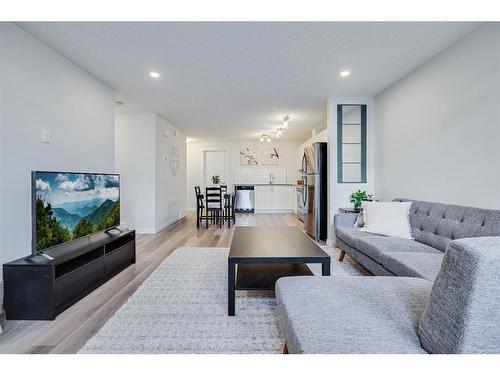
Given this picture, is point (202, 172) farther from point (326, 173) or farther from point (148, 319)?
point (148, 319)

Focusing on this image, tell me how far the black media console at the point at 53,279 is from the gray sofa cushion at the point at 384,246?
252 cm

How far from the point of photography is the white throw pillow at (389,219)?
8.41 feet

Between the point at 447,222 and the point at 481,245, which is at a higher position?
the point at 481,245

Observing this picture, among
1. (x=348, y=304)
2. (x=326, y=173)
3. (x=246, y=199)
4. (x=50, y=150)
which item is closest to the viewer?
(x=348, y=304)

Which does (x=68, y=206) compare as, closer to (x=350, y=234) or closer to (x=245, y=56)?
(x=245, y=56)

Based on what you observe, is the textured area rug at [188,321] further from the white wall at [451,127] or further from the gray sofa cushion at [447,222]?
the white wall at [451,127]

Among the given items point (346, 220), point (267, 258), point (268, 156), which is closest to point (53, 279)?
point (267, 258)

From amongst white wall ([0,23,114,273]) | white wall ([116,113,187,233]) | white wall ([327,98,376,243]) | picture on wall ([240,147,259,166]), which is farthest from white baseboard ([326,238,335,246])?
picture on wall ([240,147,259,166])

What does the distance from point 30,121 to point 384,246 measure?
330cm

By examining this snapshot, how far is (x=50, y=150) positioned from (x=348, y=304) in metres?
2.83

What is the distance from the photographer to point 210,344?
1521 millimetres

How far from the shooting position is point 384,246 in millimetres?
2203
